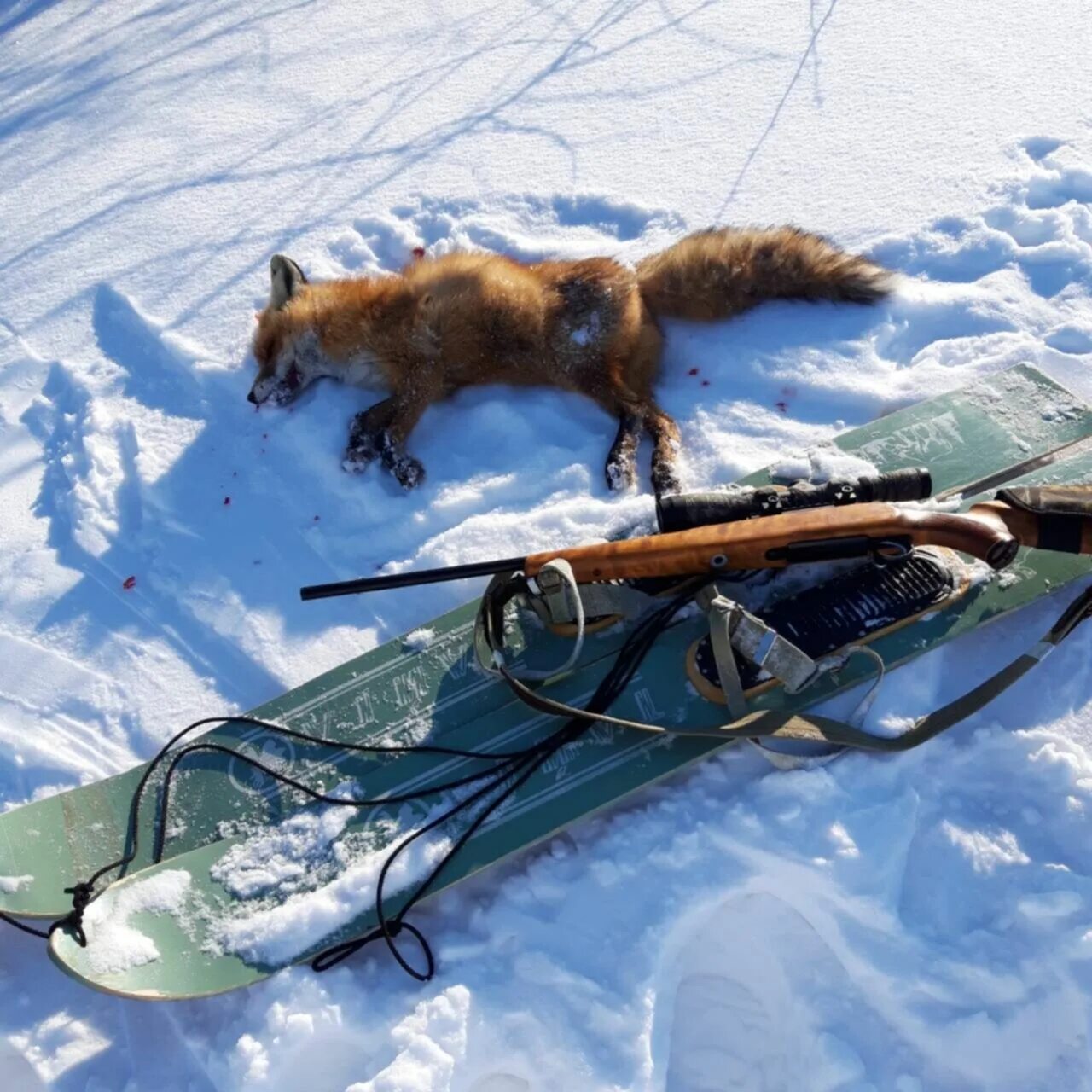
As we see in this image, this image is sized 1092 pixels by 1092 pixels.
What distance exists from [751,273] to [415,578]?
7.98ft

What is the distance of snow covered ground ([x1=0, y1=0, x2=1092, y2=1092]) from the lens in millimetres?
2727

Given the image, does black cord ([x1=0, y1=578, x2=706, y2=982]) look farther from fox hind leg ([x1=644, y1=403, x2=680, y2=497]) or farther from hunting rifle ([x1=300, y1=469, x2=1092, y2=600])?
fox hind leg ([x1=644, y1=403, x2=680, y2=497])

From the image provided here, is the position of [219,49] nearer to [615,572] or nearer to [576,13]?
[576,13]

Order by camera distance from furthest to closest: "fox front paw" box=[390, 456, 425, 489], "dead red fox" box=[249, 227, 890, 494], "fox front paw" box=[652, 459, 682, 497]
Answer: "dead red fox" box=[249, 227, 890, 494]
"fox front paw" box=[390, 456, 425, 489]
"fox front paw" box=[652, 459, 682, 497]

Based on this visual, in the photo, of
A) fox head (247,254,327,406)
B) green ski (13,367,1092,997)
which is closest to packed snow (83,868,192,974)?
green ski (13,367,1092,997)

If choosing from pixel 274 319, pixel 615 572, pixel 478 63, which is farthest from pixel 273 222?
pixel 615 572

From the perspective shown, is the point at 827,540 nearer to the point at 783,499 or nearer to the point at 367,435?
the point at 783,499

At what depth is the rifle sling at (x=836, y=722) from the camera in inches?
118

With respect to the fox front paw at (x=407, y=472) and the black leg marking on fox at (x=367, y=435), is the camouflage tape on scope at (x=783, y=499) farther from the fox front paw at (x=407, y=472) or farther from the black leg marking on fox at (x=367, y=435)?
the black leg marking on fox at (x=367, y=435)

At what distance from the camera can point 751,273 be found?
4.61 meters

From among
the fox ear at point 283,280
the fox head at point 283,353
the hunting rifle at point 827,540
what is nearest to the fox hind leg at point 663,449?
the hunting rifle at point 827,540

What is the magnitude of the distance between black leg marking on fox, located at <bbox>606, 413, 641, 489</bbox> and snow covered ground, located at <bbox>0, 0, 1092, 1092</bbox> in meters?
0.09

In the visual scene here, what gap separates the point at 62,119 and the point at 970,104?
579cm

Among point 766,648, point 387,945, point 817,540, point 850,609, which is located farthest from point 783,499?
point 387,945
